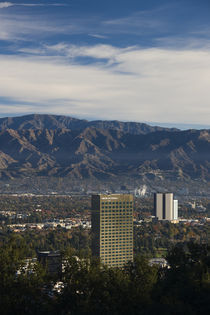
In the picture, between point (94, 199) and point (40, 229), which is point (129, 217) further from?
point (40, 229)

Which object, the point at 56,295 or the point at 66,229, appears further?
the point at 66,229

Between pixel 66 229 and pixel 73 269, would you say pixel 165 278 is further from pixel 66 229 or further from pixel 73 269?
pixel 66 229

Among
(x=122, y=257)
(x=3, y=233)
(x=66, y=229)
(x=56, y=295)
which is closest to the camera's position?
(x=56, y=295)

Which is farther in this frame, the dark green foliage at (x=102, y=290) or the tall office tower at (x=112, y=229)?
the tall office tower at (x=112, y=229)

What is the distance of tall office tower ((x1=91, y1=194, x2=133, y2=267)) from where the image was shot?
11769 centimetres

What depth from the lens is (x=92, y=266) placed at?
50156 mm

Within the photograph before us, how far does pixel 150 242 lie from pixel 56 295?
110603 millimetres

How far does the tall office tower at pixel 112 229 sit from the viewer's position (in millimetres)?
117688

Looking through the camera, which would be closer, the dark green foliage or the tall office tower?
the dark green foliage

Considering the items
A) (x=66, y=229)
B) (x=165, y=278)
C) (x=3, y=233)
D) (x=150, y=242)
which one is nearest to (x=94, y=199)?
(x=150, y=242)

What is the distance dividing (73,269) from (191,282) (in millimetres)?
8955

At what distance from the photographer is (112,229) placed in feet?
397

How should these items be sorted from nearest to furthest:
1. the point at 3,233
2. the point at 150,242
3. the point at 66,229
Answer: the point at 150,242 → the point at 3,233 → the point at 66,229

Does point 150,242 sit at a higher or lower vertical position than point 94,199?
lower
